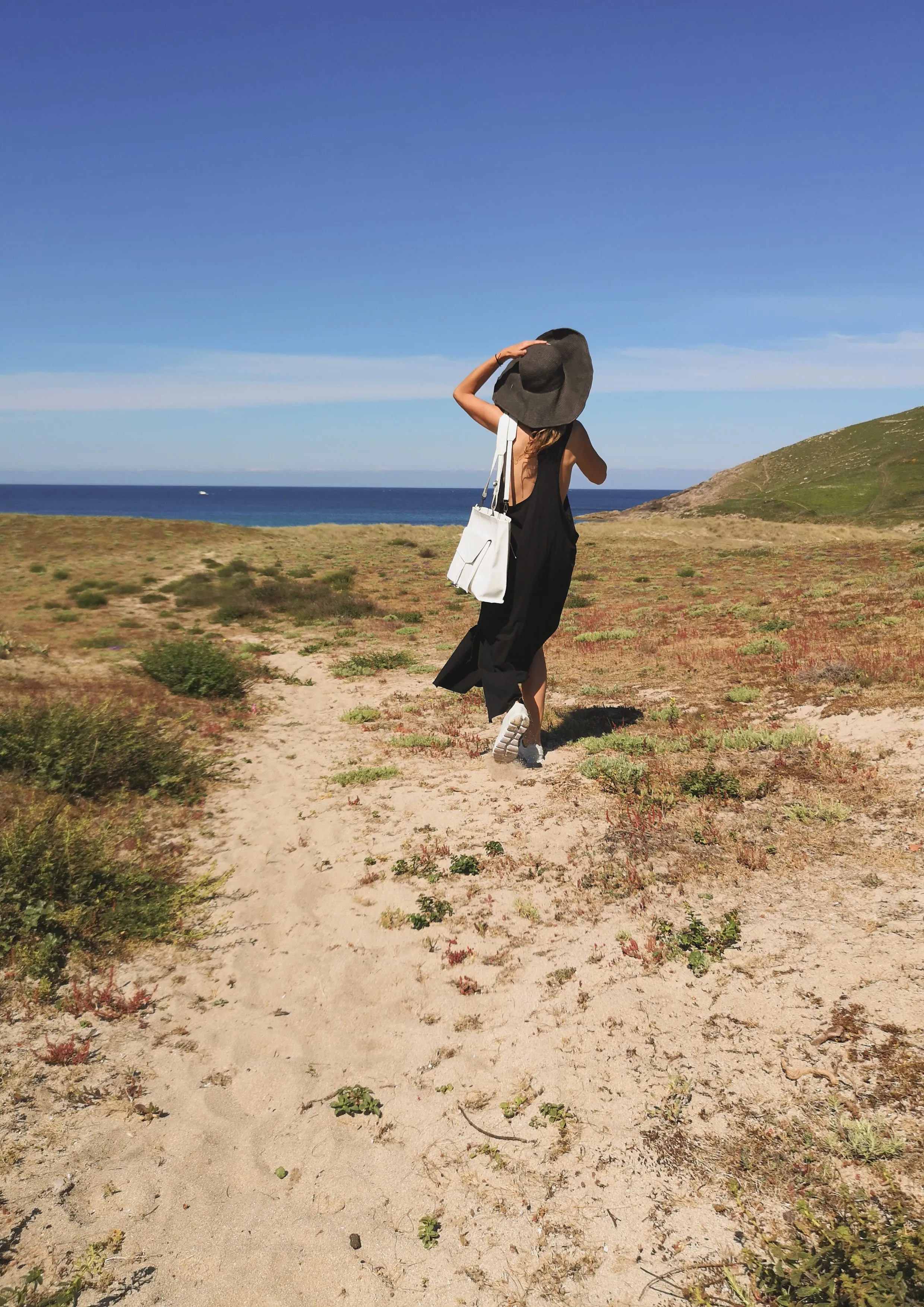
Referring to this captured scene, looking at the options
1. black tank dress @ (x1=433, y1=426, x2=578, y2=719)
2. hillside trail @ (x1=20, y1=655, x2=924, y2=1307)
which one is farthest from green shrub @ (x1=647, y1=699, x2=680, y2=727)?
hillside trail @ (x1=20, y1=655, x2=924, y2=1307)

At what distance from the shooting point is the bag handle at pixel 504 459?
5984 mm

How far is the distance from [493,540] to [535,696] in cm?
175

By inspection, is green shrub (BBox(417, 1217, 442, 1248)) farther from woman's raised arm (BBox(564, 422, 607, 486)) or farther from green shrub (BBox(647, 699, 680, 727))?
green shrub (BBox(647, 699, 680, 727))

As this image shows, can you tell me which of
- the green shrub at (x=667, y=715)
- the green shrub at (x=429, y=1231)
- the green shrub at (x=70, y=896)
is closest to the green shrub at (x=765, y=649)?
the green shrub at (x=667, y=715)

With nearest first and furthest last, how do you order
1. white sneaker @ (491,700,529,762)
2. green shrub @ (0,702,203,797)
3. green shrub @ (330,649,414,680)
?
white sneaker @ (491,700,529,762)
green shrub @ (0,702,203,797)
green shrub @ (330,649,414,680)

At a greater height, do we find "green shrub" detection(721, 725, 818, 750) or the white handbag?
the white handbag

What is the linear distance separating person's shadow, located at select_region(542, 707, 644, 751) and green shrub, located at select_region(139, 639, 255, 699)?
495 cm

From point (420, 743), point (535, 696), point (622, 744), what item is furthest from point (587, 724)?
point (420, 743)

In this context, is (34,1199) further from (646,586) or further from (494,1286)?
(646,586)

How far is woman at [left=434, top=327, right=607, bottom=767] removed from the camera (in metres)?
5.73

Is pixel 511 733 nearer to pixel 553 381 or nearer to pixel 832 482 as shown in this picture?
pixel 553 381

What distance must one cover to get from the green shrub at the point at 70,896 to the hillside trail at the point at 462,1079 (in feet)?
1.15

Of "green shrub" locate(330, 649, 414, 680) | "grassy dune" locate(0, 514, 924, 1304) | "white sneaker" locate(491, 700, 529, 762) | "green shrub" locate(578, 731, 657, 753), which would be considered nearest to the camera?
"grassy dune" locate(0, 514, 924, 1304)

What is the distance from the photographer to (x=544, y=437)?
5.89 meters
